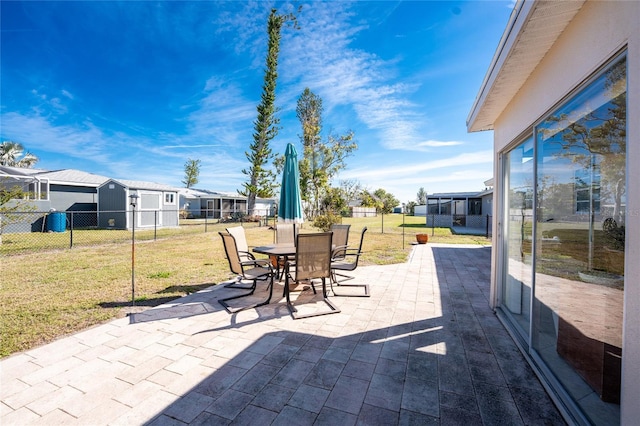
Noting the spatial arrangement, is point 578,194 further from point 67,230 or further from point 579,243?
point 67,230

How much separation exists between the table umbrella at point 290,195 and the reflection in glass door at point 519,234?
348cm

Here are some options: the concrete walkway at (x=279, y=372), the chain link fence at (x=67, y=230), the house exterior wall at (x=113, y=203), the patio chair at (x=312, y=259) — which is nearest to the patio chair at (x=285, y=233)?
the patio chair at (x=312, y=259)

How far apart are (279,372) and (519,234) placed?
10.2 feet

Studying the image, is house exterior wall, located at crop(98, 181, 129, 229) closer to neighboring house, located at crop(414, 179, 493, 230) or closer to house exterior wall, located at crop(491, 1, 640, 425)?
Result: house exterior wall, located at crop(491, 1, 640, 425)

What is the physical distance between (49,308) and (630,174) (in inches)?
238

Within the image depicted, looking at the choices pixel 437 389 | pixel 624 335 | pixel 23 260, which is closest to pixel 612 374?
pixel 624 335

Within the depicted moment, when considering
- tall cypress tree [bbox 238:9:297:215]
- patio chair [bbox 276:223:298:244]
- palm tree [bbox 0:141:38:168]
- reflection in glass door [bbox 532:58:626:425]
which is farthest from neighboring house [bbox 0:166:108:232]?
reflection in glass door [bbox 532:58:626:425]

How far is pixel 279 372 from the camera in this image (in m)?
2.38

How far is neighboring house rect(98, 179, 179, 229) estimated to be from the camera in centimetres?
1564

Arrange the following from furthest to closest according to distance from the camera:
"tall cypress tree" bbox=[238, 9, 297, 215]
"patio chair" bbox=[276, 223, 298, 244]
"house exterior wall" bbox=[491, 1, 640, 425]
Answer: "tall cypress tree" bbox=[238, 9, 297, 215]
"patio chair" bbox=[276, 223, 298, 244]
"house exterior wall" bbox=[491, 1, 640, 425]

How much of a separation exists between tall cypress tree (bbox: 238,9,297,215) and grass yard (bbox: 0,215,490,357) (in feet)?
46.1

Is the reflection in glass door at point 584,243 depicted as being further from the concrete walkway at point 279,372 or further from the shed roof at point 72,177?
the shed roof at point 72,177

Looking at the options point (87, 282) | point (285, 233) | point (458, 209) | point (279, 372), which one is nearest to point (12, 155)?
point (87, 282)

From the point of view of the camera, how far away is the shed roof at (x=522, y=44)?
68.7 inches
